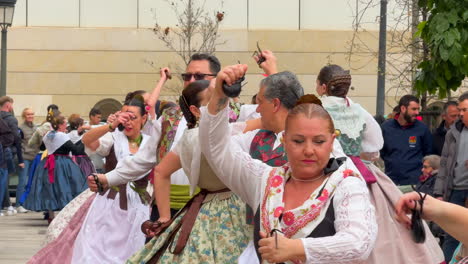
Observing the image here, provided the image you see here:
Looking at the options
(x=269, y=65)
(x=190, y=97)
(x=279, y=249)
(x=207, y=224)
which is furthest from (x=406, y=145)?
(x=279, y=249)

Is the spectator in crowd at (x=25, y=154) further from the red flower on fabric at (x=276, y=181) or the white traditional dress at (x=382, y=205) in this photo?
the red flower on fabric at (x=276, y=181)

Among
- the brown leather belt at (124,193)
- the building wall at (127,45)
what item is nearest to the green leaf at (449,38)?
the brown leather belt at (124,193)

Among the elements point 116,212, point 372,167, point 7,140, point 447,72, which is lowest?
point 7,140

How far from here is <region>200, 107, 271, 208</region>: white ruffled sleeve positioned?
534 centimetres

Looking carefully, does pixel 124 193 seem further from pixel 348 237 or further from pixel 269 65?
pixel 348 237

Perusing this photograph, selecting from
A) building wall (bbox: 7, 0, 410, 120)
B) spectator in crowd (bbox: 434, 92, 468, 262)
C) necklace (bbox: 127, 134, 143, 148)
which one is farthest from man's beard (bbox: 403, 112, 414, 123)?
building wall (bbox: 7, 0, 410, 120)

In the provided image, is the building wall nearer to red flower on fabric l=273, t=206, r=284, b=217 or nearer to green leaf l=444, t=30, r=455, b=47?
green leaf l=444, t=30, r=455, b=47

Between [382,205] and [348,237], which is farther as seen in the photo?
[382,205]

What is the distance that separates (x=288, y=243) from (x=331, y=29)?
95.6 ft

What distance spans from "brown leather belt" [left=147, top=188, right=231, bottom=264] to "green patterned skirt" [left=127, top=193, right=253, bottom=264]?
21mm

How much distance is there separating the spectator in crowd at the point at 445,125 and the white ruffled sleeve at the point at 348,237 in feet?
30.5

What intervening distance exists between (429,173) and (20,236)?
6.02 metres

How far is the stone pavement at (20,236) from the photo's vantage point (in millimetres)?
13695

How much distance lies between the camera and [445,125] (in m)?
14.2
